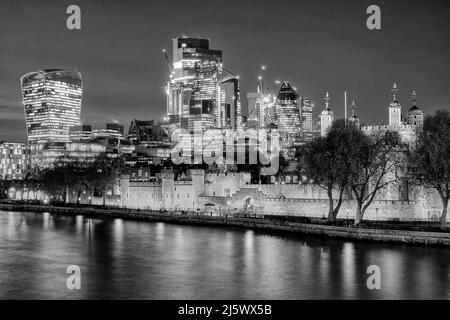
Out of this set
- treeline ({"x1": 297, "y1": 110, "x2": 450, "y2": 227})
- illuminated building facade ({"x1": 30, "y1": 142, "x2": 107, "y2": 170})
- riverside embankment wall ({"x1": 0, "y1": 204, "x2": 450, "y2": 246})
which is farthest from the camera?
illuminated building facade ({"x1": 30, "y1": 142, "x2": 107, "y2": 170})

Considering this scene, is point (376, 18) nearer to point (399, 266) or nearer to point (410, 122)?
point (399, 266)

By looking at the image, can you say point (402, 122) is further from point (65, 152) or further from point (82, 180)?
point (65, 152)

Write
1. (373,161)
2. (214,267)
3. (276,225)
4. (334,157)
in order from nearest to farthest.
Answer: (214,267) → (373,161) → (334,157) → (276,225)

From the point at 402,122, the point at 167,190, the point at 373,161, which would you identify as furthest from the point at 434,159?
the point at 402,122

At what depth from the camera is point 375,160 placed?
1984 inches

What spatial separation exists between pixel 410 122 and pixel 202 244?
176ft

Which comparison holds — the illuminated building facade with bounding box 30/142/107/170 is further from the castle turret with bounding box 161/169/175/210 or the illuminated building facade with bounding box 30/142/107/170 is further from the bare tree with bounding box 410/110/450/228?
the bare tree with bounding box 410/110/450/228

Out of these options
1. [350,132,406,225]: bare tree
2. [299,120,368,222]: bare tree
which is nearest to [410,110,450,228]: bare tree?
[350,132,406,225]: bare tree

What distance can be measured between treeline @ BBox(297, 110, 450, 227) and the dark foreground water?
588 centimetres

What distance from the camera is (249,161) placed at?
108125 mm

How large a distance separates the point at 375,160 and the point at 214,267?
65.3ft

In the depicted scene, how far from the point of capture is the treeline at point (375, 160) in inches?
1769

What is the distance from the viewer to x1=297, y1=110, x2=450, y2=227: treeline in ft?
147

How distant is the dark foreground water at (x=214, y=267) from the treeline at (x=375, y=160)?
5.88m
